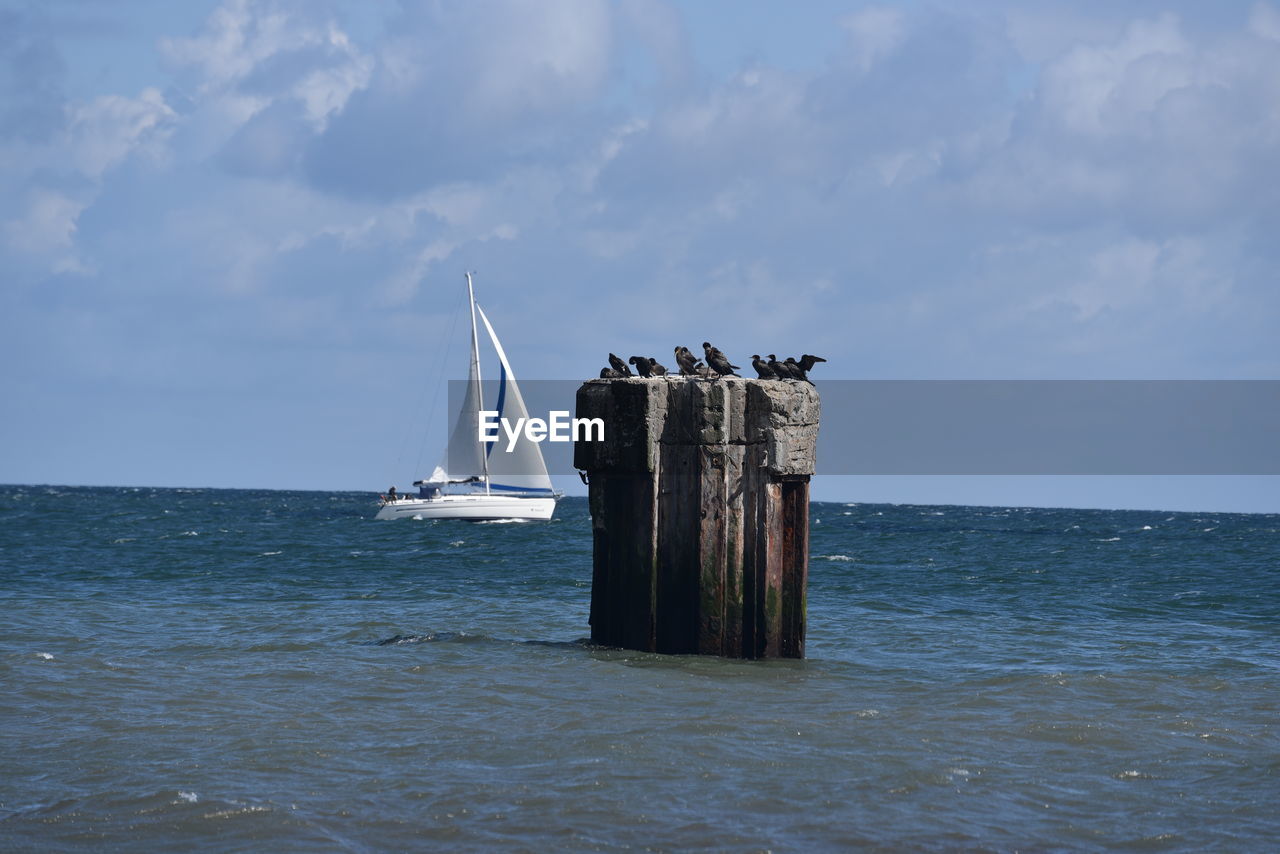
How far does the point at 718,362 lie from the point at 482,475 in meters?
53.3

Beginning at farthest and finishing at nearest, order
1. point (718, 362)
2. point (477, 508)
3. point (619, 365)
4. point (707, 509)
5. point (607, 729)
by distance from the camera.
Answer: point (477, 508) → point (619, 365) → point (718, 362) → point (707, 509) → point (607, 729)

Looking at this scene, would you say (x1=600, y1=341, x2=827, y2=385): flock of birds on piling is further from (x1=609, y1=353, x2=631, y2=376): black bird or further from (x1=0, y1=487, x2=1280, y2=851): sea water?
(x1=0, y1=487, x2=1280, y2=851): sea water

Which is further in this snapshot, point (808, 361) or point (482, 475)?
point (482, 475)

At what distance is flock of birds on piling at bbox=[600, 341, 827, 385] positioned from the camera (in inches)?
592

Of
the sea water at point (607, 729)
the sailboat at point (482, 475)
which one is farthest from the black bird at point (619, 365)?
the sailboat at point (482, 475)

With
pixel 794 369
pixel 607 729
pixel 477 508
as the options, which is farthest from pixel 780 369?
pixel 477 508

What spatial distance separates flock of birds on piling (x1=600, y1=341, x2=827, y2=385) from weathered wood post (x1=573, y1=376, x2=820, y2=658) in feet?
1.44

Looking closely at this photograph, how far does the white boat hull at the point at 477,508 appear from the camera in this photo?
6431 centimetres

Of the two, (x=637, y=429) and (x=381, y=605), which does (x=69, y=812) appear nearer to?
(x=637, y=429)

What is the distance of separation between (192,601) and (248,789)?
15.2m

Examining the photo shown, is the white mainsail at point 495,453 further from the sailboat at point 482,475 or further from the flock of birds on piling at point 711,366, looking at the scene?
the flock of birds on piling at point 711,366

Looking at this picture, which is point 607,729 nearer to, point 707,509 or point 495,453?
point 707,509

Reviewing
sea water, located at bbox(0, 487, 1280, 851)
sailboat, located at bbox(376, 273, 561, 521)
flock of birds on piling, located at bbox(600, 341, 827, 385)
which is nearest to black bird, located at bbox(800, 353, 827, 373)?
flock of birds on piling, located at bbox(600, 341, 827, 385)

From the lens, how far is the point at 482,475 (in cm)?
6781
